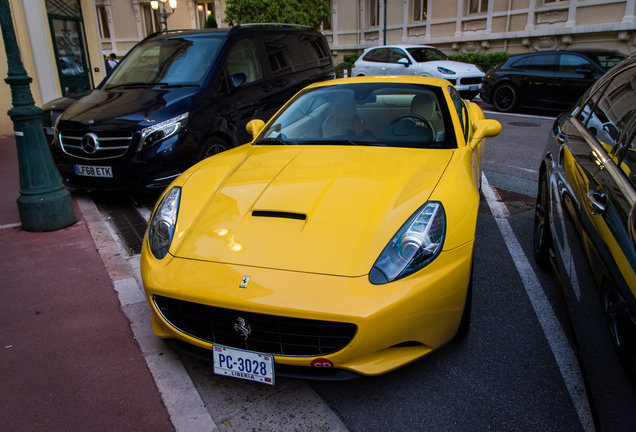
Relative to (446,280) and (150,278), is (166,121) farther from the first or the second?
(446,280)

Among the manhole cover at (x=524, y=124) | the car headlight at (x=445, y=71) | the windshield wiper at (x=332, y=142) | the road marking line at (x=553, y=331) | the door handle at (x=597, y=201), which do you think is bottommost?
the manhole cover at (x=524, y=124)

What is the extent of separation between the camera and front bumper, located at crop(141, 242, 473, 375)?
2104 millimetres

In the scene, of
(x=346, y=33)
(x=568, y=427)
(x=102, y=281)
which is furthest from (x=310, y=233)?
(x=346, y=33)

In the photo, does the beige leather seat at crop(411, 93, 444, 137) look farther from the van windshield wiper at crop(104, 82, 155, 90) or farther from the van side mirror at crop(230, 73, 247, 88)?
the van windshield wiper at crop(104, 82, 155, 90)

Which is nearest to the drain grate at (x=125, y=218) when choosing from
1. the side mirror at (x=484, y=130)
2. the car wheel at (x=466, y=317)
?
the car wheel at (x=466, y=317)

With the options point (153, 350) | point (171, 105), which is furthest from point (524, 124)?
point (153, 350)

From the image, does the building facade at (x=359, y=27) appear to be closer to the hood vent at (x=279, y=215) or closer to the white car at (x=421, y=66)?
the white car at (x=421, y=66)

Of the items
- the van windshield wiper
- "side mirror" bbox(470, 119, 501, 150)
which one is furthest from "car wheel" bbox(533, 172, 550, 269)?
the van windshield wiper

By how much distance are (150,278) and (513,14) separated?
22218 millimetres

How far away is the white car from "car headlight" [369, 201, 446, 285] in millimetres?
11605

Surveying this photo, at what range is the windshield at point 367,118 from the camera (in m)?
3.44

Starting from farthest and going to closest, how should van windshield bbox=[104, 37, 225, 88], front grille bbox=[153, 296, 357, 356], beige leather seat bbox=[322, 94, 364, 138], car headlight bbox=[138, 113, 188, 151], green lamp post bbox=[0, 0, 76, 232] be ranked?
van windshield bbox=[104, 37, 225, 88]
car headlight bbox=[138, 113, 188, 151]
green lamp post bbox=[0, 0, 76, 232]
beige leather seat bbox=[322, 94, 364, 138]
front grille bbox=[153, 296, 357, 356]

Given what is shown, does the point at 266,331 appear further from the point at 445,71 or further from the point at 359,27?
the point at 359,27

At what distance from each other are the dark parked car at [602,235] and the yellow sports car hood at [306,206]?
0.73m
